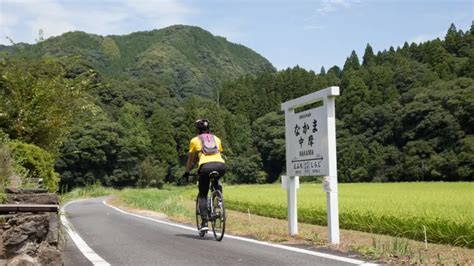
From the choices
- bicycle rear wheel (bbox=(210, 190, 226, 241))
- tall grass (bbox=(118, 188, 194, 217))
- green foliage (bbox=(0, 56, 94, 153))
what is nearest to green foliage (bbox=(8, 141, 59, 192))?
green foliage (bbox=(0, 56, 94, 153))

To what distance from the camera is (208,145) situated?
7.67m

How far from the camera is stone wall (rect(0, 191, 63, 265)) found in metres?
4.11

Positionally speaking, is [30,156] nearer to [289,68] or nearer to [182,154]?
[182,154]

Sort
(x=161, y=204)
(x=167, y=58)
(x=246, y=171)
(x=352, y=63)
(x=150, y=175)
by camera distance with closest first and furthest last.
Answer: (x=161, y=204), (x=150, y=175), (x=246, y=171), (x=352, y=63), (x=167, y=58)

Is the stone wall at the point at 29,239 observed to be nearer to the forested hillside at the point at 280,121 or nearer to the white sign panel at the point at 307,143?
the white sign panel at the point at 307,143

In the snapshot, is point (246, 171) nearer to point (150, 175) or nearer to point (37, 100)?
point (150, 175)

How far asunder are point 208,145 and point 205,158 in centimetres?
21

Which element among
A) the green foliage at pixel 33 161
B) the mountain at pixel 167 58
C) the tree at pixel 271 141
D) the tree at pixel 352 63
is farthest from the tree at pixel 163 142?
the green foliage at pixel 33 161

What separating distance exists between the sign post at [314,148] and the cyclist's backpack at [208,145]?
54.1 inches

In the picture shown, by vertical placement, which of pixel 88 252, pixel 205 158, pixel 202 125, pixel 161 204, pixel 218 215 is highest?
pixel 202 125

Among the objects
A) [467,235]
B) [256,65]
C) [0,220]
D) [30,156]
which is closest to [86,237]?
[30,156]

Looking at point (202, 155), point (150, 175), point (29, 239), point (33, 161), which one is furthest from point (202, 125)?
point (150, 175)

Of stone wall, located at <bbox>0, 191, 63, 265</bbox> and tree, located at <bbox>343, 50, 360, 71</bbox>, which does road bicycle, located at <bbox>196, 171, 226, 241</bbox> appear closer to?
stone wall, located at <bbox>0, 191, 63, 265</bbox>

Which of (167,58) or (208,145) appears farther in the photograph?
(167,58)
